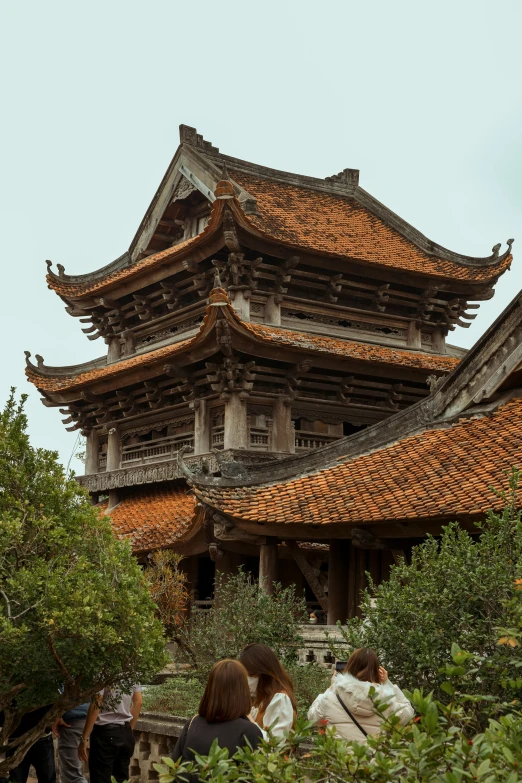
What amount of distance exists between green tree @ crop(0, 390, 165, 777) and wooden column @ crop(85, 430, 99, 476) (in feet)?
50.6

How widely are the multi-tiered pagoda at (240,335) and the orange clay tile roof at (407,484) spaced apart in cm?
182

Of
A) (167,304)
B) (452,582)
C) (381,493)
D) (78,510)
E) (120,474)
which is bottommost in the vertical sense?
(452,582)

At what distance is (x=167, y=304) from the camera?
905 inches

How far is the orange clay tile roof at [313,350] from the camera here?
19.7 meters

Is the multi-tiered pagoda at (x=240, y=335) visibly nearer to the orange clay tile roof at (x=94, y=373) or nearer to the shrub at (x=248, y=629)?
the orange clay tile roof at (x=94, y=373)

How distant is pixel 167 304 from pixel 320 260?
12.3ft

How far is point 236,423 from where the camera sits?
1959 centimetres

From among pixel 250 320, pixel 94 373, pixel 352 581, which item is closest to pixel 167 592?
pixel 352 581

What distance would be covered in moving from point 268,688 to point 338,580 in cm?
877

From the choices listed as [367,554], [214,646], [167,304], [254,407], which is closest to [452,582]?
[214,646]

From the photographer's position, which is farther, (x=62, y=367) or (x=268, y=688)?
(x=62, y=367)

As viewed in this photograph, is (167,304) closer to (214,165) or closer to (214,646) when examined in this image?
(214,165)

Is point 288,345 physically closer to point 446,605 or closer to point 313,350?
point 313,350

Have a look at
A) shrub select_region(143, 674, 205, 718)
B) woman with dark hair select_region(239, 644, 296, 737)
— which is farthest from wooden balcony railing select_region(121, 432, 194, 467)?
woman with dark hair select_region(239, 644, 296, 737)
